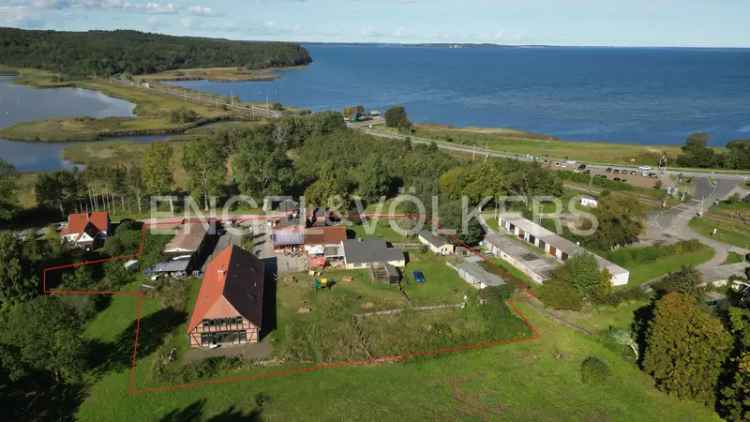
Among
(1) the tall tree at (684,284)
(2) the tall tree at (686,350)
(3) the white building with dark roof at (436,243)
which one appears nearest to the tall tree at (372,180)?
(3) the white building with dark roof at (436,243)

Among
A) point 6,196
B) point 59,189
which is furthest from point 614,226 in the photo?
point 6,196

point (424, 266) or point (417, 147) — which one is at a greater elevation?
point (417, 147)

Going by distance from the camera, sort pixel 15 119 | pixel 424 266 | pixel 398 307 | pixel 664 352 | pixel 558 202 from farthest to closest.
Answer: pixel 15 119
pixel 558 202
pixel 424 266
pixel 398 307
pixel 664 352

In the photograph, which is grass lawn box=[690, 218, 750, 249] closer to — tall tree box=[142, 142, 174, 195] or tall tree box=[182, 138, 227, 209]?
tall tree box=[182, 138, 227, 209]

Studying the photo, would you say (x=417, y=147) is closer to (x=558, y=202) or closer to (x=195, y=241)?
(x=558, y=202)

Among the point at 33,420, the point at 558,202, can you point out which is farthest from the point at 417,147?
the point at 33,420

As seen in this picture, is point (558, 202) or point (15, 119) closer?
point (558, 202)

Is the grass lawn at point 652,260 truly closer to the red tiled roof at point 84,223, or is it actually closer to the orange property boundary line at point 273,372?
the orange property boundary line at point 273,372

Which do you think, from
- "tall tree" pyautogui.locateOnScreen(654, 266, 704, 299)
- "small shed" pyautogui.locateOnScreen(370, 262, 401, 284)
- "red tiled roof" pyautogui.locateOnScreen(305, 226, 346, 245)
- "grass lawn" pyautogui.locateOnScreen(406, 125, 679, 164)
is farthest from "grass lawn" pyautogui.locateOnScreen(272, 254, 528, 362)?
"grass lawn" pyautogui.locateOnScreen(406, 125, 679, 164)
